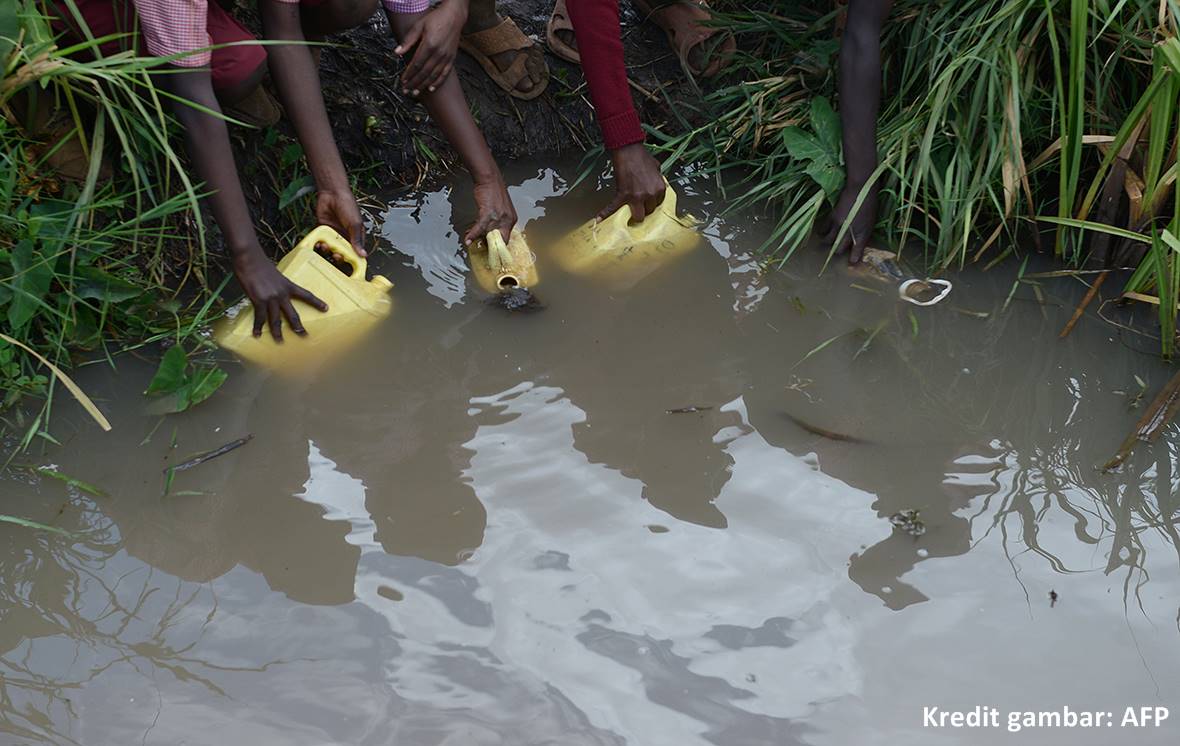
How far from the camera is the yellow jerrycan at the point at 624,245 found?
2.53 metres

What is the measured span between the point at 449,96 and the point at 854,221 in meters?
1.00

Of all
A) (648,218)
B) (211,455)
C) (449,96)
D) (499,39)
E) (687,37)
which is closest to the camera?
(211,455)

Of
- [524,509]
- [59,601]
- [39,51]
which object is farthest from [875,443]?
[39,51]

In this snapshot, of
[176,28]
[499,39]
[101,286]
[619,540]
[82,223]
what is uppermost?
[176,28]

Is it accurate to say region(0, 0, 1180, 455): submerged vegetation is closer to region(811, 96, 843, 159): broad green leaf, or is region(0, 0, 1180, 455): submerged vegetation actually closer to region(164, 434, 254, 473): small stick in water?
region(811, 96, 843, 159): broad green leaf

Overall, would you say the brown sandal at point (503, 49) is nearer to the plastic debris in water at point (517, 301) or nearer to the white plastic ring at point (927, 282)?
the plastic debris in water at point (517, 301)

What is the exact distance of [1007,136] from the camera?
2.42 m

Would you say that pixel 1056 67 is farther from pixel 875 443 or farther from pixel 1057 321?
pixel 875 443

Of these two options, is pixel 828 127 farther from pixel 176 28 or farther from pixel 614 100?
pixel 176 28

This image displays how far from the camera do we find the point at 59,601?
1714 mm

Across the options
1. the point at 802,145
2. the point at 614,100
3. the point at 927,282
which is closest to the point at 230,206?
the point at 614,100

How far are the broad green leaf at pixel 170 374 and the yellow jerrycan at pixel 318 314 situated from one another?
16cm

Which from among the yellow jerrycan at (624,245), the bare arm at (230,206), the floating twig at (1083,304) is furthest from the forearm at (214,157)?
→ the floating twig at (1083,304)

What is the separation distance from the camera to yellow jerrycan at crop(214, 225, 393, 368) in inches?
86.5
